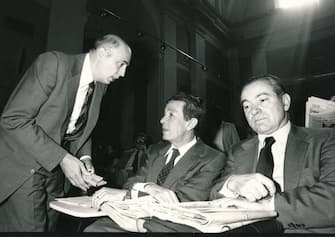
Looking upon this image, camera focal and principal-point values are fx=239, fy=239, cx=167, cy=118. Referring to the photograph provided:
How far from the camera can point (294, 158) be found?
114cm

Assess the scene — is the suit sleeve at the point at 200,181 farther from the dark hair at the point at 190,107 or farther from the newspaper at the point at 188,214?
the newspaper at the point at 188,214

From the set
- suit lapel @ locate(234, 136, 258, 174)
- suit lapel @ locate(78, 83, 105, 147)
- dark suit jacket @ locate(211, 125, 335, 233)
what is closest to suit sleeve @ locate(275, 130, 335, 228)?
dark suit jacket @ locate(211, 125, 335, 233)

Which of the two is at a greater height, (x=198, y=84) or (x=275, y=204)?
(x=198, y=84)

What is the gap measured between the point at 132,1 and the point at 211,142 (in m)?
2.60

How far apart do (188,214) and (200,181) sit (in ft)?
2.57

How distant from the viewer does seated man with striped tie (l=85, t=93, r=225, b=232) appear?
3.55ft

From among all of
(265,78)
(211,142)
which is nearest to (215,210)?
(265,78)

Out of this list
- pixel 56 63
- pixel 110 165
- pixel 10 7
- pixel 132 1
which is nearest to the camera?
pixel 56 63

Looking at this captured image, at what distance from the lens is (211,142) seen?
254 centimetres

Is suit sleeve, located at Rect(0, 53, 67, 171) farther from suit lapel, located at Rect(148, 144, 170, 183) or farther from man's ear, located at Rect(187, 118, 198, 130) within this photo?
man's ear, located at Rect(187, 118, 198, 130)

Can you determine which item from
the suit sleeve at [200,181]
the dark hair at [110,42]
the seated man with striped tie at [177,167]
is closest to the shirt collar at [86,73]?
the dark hair at [110,42]

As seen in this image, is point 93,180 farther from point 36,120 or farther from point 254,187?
point 254,187

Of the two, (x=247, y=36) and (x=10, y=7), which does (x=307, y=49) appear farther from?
(x=10, y=7)

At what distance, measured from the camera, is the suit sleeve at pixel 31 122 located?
1215 mm
